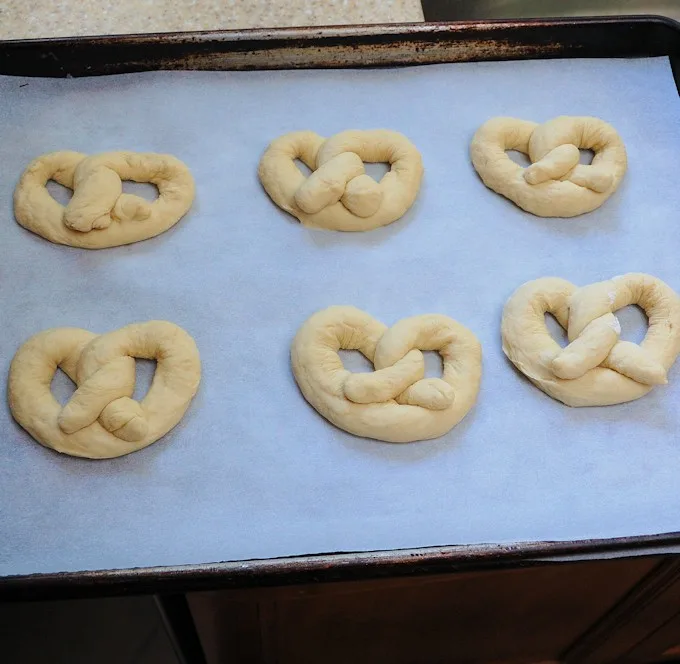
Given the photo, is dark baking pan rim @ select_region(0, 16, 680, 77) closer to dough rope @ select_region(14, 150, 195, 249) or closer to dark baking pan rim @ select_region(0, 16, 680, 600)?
dark baking pan rim @ select_region(0, 16, 680, 600)

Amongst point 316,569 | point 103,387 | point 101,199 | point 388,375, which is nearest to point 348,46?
point 101,199

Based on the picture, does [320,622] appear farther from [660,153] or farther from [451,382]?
[660,153]

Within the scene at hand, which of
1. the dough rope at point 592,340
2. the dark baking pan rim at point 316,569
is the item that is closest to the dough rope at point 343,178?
the dough rope at point 592,340

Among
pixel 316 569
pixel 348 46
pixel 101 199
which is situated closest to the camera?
pixel 316 569

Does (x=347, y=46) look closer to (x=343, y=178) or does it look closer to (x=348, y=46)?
(x=348, y=46)

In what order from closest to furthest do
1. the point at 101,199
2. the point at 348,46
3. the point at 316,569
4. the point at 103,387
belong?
the point at 316,569, the point at 103,387, the point at 101,199, the point at 348,46

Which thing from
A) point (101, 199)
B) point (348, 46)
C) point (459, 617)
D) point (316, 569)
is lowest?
point (459, 617)
